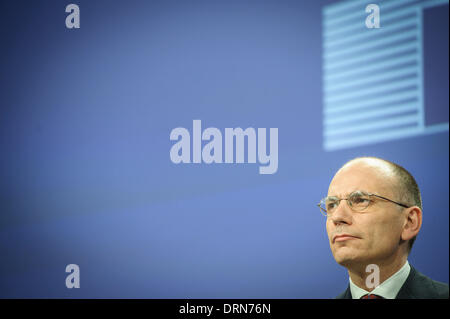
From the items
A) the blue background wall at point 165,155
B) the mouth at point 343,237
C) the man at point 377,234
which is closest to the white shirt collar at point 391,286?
the man at point 377,234

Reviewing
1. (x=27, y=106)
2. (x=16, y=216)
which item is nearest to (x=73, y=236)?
(x=16, y=216)

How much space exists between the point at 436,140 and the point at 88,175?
7.07 feet

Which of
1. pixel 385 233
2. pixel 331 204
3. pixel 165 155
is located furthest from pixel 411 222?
pixel 165 155

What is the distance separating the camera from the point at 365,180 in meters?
2.30

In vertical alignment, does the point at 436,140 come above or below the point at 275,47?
below

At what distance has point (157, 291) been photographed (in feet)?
9.97

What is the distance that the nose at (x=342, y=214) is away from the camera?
2.27 m

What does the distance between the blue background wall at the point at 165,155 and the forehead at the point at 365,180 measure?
0.74m

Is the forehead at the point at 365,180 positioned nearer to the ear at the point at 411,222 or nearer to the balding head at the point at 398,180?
the balding head at the point at 398,180

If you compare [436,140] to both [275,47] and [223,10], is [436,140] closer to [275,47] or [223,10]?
[275,47]

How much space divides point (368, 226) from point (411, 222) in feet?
0.71

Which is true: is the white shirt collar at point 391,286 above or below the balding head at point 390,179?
below

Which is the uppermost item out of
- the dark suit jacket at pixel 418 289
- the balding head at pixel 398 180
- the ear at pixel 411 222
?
the balding head at pixel 398 180

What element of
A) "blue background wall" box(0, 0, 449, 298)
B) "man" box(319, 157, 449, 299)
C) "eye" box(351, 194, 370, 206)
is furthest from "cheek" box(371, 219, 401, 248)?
"blue background wall" box(0, 0, 449, 298)
